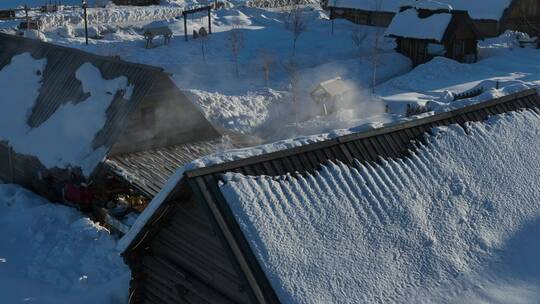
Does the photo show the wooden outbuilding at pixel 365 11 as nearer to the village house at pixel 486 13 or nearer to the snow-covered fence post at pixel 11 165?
the village house at pixel 486 13

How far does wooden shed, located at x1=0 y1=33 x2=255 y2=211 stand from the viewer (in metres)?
16.5

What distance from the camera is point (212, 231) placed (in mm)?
9148

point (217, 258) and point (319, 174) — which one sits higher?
point (319, 174)

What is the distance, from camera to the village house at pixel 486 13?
4255 cm

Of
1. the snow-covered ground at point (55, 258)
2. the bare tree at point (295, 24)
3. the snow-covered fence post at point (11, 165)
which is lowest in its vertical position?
the snow-covered ground at point (55, 258)

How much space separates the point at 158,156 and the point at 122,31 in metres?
29.0

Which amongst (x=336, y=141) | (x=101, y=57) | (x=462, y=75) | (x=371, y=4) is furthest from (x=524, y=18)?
(x=336, y=141)

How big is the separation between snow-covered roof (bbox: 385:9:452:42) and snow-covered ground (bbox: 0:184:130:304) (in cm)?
2497

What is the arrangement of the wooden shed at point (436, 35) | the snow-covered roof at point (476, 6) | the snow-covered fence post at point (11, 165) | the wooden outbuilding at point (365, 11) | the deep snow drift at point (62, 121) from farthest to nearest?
1. the wooden outbuilding at point (365, 11)
2. the snow-covered roof at point (476, 6)
3. the wooden shed at point (436, 35)
4. the snow-covered fence post at point (11, 165)
5. the deep snow drift at point (62, 121)

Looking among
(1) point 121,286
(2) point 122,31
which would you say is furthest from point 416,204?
(2) point 122,31

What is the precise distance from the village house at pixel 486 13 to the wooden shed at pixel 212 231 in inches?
1225

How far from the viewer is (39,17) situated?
46.2 m

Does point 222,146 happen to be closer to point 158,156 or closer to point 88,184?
point 158,156

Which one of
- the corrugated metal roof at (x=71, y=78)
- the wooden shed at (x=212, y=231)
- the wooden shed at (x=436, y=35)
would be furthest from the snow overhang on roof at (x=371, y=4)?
the wooden shed at (x=212, y=231)
